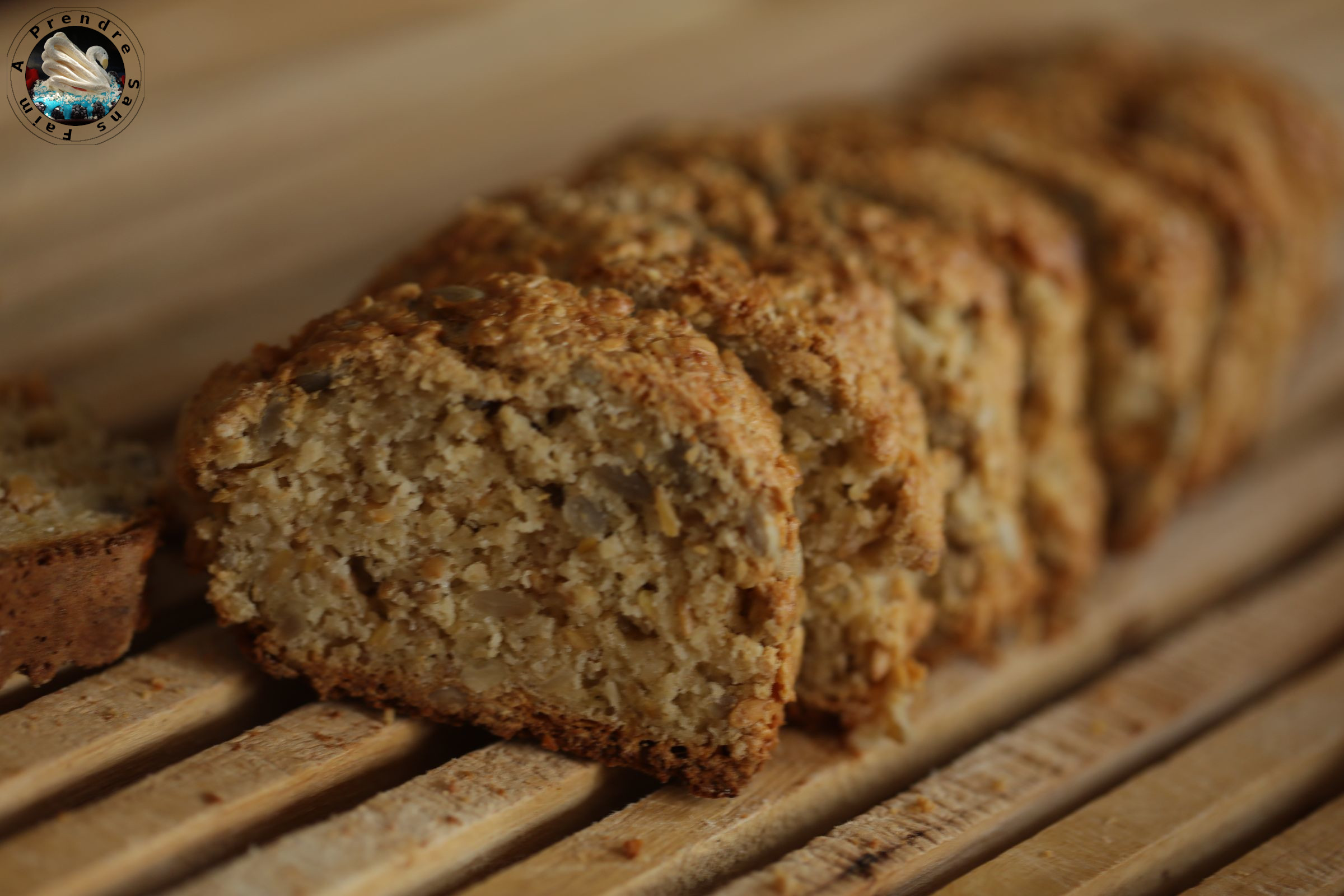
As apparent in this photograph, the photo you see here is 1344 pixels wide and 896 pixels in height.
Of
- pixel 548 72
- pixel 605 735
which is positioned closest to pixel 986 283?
pixel 605 735

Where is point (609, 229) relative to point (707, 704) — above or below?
above

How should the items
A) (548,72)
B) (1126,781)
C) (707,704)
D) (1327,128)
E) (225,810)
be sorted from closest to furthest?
(225,810) → (707,704) → (1126,781) → (1327,128) → (548,72)

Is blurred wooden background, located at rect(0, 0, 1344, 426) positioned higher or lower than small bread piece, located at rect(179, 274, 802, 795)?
higher

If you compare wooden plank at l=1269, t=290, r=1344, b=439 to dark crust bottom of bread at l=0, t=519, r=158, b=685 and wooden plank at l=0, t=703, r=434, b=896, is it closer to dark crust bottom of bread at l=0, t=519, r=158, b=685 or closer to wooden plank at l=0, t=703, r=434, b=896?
wooden plank at l=0, t=703, r=434, b=896

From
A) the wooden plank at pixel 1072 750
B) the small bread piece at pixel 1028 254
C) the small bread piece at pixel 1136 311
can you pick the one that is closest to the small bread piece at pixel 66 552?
the wooden plank at pixel 1072 750

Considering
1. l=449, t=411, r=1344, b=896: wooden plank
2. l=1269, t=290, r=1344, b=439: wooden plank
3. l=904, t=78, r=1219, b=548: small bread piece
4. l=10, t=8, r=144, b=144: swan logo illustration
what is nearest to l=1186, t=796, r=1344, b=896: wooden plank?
l=449, t=411, r=1344, b=896: wooden plank

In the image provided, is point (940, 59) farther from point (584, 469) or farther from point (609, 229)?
point (584, 469)

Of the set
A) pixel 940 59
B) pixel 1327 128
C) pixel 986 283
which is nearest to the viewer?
pixel 986 283

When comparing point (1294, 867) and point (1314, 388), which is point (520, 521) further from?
point (1314, 388)
